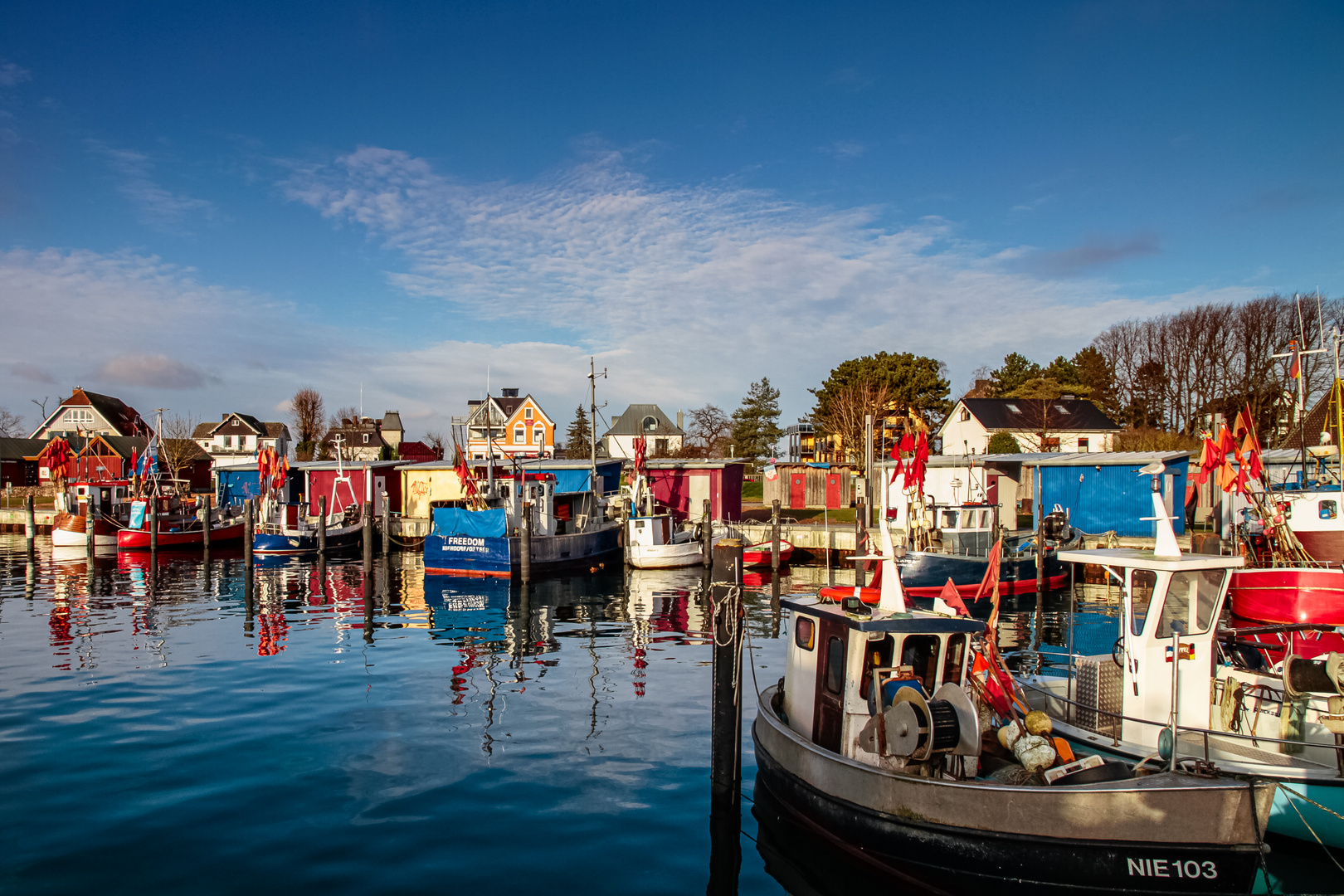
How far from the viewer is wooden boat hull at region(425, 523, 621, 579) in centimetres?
3084

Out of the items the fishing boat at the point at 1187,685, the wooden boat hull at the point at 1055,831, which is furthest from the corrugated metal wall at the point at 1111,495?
the wooden boat hull at the point at 1055,831

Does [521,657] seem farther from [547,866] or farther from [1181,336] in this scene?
[1181,336]

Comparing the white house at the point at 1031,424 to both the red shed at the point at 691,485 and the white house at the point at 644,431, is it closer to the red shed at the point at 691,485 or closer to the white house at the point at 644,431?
the red shed at the point at 691,485

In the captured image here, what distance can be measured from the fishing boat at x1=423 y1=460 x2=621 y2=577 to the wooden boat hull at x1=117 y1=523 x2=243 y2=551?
57.3 ft

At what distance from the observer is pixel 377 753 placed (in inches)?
480

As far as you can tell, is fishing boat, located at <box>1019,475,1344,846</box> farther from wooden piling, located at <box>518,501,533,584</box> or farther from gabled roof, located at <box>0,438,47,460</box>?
gabled roof, located at <box>0,438,47,460</box>

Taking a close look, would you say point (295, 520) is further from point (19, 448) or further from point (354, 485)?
point (19, 448)

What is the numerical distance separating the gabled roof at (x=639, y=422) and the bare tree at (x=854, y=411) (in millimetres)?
37133

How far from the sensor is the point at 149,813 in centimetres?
1005

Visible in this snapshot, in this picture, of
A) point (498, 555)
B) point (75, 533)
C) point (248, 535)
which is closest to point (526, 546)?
point (498, 555)

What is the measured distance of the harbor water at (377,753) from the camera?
29.3ft

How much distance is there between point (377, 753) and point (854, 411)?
52.3 metres

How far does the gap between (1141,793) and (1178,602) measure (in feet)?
11.0

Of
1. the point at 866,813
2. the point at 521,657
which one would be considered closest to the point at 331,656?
the point at 521,657
